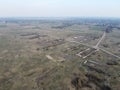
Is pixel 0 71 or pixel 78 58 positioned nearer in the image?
pixel 0 71

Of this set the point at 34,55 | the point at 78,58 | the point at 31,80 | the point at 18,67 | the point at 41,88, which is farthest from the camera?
the point at 34,55

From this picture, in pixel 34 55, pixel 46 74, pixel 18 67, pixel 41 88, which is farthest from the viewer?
pixel 34 55

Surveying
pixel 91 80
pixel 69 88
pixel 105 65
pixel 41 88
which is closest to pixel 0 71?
pixel 41 88

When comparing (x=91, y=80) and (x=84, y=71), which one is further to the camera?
(x=84, y=71)

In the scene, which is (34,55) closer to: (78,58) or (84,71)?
(78,58)

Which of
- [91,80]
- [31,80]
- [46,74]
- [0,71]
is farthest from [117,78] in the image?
[0,71]

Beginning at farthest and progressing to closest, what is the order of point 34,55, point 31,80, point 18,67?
point 34,55
point 18,67
point 31,80

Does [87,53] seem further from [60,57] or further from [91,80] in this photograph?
[91,80]

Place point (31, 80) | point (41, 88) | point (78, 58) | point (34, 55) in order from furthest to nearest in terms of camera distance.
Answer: point (34, 55), point (78, 58), point (31, 80), point (41, 88)

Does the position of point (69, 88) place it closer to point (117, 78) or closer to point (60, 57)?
point (117, 78)
